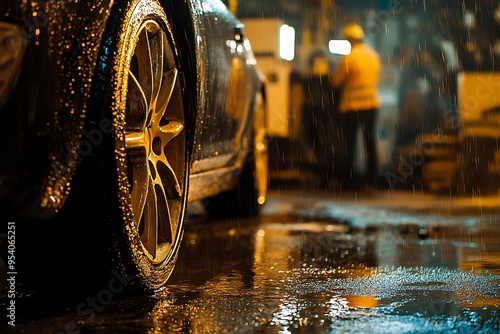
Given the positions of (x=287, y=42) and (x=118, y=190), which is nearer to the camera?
(x=118, y=190)

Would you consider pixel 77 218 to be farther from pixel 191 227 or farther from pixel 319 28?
pixel 319 28

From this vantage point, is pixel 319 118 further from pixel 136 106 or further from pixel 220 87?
pixel 136 106

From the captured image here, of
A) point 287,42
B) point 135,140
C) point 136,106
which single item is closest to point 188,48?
point 136,106

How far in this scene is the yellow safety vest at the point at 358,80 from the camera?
41.9 ft

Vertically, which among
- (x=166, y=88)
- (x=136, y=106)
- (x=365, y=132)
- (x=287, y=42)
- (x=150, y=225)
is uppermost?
(x=287, y=42)

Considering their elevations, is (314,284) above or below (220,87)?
below

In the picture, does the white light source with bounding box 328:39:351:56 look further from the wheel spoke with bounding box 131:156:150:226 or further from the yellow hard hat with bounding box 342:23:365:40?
the wheel spoke with bounding box 131:156:150:226

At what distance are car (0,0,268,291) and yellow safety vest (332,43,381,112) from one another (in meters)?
8.46

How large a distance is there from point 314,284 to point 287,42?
1282 cm

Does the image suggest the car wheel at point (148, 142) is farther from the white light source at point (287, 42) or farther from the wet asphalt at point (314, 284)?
the white light source at point (287, 42)

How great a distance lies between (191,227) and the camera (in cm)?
725

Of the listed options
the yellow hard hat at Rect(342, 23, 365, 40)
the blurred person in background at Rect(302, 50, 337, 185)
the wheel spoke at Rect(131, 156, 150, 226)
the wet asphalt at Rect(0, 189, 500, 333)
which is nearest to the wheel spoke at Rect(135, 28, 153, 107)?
the wheel spoke at Rect(131, 156, 150, 226)

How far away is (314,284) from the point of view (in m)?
4.26

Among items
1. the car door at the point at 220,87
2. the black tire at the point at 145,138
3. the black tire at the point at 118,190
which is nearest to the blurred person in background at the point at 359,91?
the car door at the point at 220,87
